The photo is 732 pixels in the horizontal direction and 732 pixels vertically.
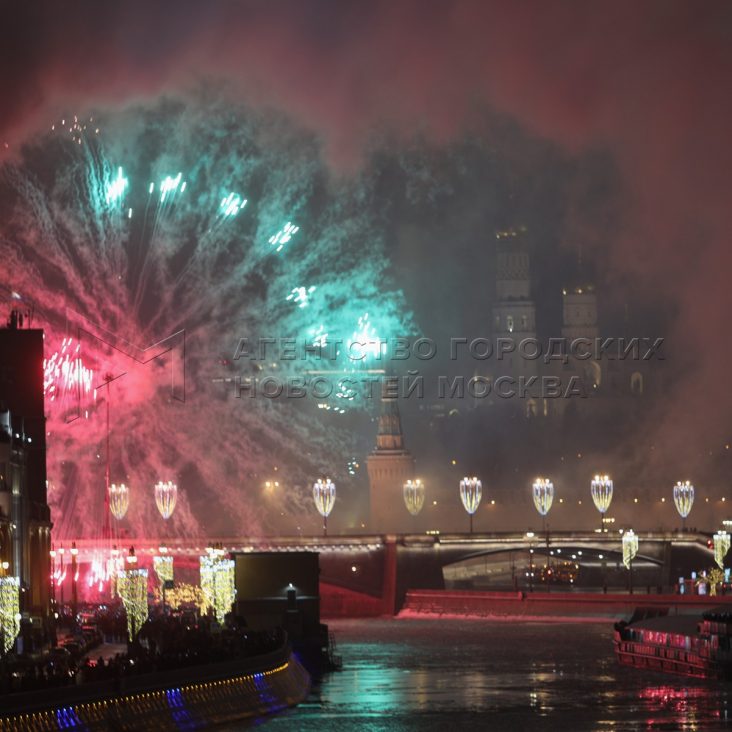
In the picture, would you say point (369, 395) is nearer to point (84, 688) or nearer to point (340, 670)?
point (340, 670)

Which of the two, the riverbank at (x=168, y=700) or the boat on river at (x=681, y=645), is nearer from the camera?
the riverbank at (x=168, y=700)

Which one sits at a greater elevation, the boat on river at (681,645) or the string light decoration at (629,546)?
the string light decoration at (629,546)

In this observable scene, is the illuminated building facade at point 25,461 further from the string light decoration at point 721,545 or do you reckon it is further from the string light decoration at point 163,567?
the string light decoration at point 721,545

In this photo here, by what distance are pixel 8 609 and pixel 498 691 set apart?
2413 cm

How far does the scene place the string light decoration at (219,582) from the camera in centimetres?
8719

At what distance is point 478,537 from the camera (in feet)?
489

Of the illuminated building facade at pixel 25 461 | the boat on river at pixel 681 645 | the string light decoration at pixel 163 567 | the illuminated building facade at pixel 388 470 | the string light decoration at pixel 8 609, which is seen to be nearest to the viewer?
the string light decoration at pixel 8 609

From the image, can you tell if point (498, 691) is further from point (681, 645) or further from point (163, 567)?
point (163, 567)

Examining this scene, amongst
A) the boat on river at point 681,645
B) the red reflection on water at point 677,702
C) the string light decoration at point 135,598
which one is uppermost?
the string light decoration at point 135,598

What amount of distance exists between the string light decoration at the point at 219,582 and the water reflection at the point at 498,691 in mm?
6434

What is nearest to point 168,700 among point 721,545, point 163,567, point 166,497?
point 163,567

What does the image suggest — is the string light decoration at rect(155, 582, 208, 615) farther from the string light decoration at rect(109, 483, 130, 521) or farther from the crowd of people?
the crowd of people

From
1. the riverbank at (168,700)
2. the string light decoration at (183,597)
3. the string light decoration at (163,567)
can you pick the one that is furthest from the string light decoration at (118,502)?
the riverbank at (168,700)

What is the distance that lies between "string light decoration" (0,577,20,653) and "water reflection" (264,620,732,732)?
9180 mm
